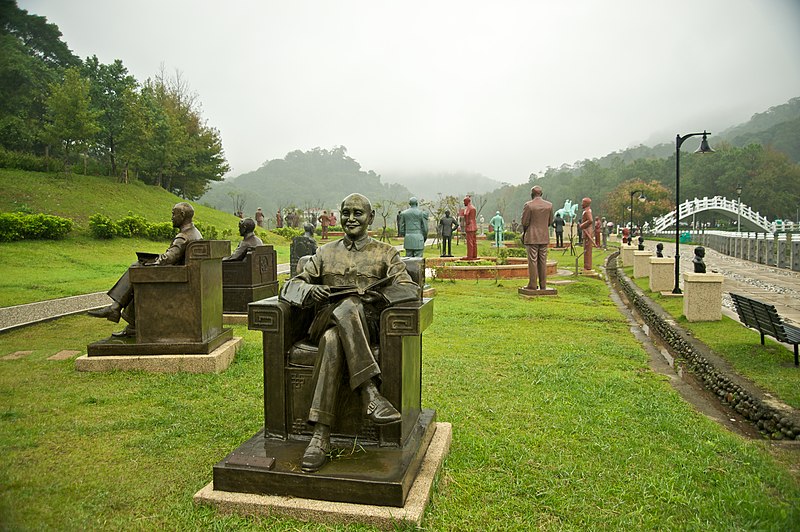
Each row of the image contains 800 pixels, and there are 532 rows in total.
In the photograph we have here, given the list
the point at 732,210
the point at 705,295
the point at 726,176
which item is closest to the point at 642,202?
the point at 732,210

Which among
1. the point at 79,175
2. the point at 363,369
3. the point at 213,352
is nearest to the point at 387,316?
the point at 363,369

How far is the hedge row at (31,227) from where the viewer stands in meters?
16.2

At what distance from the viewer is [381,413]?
10.3ft

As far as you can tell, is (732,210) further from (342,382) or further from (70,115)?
(342,382)

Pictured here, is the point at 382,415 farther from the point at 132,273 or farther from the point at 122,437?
the point at 132,273

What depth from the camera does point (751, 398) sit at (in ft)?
15.4

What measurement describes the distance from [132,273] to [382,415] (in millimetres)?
3977

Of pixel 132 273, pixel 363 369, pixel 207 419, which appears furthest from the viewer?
pixel 132 273

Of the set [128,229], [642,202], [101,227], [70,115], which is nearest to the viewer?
[101,227]

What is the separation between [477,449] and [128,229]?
65.9 ft

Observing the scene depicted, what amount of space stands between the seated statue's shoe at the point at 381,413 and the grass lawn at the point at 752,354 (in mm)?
3454

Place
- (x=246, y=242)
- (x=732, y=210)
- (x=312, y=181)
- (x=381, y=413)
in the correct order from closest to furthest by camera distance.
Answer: (x=381, y=413)
(x=246, y=242)
(x=732, y=210)
(x=312, y=181)

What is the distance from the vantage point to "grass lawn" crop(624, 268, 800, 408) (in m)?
4.95

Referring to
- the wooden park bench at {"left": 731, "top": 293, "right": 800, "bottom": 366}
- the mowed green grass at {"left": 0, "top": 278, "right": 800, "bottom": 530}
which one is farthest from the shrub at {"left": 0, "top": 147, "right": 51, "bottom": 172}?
the wooden park bench at {"left": 731, "top": 293, "right": 800, "bottom": 366}
